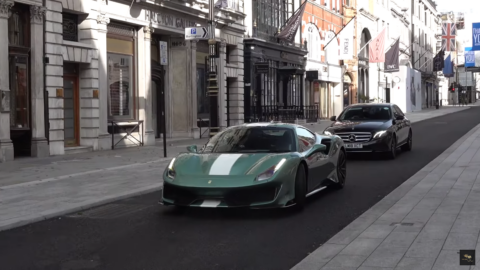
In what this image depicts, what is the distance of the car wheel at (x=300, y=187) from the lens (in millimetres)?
8516

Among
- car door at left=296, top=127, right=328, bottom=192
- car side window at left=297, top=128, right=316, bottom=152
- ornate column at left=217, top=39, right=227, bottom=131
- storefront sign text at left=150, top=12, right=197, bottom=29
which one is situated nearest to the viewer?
car door at left=296, top=127, right=328, bottom=192

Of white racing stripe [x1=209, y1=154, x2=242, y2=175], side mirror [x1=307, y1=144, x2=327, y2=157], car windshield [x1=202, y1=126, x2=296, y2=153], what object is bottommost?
white racing stripe [x1=209, y1=154, x2=242, y2=175]

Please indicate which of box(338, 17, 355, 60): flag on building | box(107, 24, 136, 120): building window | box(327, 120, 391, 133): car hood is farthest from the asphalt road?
box(338, 17, 355, 60): flag on building

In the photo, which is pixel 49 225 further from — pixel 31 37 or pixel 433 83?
pixel 433 83

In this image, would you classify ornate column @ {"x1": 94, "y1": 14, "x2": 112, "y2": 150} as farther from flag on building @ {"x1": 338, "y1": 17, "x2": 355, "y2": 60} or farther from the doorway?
flag on building @ {"x1": 338, "y1": 17, "x2": 355, "y2": 60}

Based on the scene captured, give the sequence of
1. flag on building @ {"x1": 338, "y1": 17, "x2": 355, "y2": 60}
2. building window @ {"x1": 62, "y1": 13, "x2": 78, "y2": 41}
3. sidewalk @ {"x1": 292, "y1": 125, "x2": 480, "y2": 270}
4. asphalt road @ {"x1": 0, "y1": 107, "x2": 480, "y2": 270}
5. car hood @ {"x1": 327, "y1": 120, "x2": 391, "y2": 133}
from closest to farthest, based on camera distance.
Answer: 1. sidewalk @ {"x1": 292, "y1": 125, "x2": 480, "y2": 270}
2. asphalt road @ {"x1": 0, "y1": 107, "x2": 480, "y2": 270}
3. car hood @ {"x1": 327, "y1": 120, "x2": 391, "y2": 133}
4. building window @ {"x1": 62, "y1": 13, "x2": 78, "y2": 41}
5. flag on building @ {"x1": 338, "y1": 17, "x2": 355, "y2": 60}

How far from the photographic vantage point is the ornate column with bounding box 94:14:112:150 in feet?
64.2

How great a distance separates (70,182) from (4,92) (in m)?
4.94

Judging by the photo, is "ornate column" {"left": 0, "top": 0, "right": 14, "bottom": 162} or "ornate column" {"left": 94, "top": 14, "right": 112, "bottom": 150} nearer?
"ornate column" {"left": 0, "top": 0, "right": 14, "bottom": 162}

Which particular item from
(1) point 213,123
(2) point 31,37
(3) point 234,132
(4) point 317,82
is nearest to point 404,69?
(4) point 317,82

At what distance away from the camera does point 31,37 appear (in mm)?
16750

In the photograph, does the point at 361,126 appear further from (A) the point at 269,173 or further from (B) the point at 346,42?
(B) the point at 346,42

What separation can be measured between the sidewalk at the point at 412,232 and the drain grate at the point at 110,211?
11.0ft

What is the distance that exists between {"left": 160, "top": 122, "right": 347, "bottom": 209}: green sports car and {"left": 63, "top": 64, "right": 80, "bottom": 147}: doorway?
1059 centimetres
